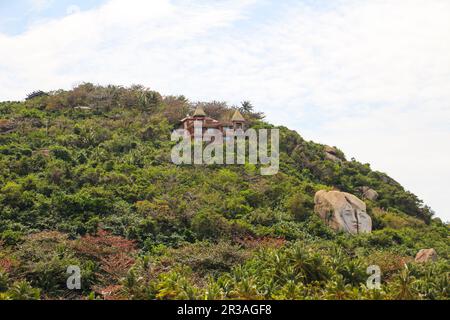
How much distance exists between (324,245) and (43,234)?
16357mm

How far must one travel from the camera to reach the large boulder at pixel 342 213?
4634 cm

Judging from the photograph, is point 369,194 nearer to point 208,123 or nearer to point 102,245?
point 208,123

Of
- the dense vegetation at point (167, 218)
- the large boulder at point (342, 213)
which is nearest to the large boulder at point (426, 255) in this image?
the dense vegetation at point (167, 218)

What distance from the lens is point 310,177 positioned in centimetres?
5656

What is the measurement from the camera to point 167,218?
42.2m

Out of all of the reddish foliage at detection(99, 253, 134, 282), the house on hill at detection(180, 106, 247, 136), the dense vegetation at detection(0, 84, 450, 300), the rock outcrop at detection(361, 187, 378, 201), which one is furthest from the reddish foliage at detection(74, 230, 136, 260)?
the rock outcrop at detection(361, 187, 378, 201)

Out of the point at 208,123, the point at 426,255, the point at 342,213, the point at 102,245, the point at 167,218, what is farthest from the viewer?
the point at 208,123

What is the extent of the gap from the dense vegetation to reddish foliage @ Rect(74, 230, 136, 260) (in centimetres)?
10

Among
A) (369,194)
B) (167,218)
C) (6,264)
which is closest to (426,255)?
(369,194)

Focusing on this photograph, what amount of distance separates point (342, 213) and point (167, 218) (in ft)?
40.8

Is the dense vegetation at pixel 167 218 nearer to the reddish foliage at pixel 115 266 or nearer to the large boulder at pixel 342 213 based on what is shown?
the reddish foliage at pixel 115 266

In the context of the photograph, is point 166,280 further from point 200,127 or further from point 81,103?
point 81,103

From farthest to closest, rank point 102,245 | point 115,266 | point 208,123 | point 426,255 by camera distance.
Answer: point 208,123 < point 426,255 < point 102,245 < point 115,266
